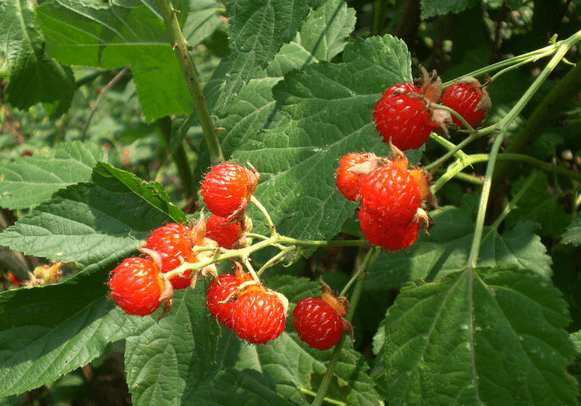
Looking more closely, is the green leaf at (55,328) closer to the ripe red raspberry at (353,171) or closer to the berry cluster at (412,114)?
the ripe red raspberry at (353,171)

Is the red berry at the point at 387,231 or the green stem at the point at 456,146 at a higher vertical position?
the green stem at the point at 456,146

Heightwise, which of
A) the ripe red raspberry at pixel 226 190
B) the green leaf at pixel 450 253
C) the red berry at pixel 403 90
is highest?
the red berry at pixel 403 90

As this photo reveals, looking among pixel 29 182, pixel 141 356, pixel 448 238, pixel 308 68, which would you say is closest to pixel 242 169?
pixel 308 68

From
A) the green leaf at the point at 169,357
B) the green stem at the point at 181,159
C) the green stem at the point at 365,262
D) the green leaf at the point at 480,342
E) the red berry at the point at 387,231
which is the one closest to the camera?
the green leaf at the point at 480,342

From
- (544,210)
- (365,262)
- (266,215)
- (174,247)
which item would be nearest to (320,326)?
(365,262)

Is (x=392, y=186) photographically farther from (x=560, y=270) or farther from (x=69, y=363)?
(x=560, y=270)

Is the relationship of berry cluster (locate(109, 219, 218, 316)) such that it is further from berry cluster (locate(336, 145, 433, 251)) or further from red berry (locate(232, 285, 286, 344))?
berry cluster (locate(336, 145, 433, 251))

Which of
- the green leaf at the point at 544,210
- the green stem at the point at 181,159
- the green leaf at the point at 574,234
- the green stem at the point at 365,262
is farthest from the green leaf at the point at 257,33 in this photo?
the green stem at the point at 181,159

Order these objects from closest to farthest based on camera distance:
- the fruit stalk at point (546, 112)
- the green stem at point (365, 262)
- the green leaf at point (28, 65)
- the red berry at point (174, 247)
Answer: the red berry at point (174, 247) < the green stem at point (365, 262) < the fruit stalk at point (546, 112) < the green leaf at point (28, 65)

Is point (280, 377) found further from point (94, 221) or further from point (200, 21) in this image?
point (200, 21)
